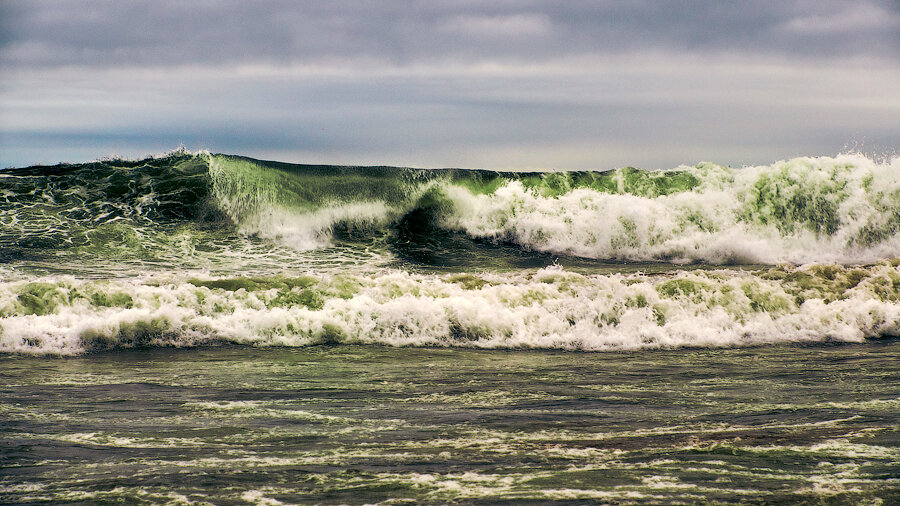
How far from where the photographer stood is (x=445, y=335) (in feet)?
30.7

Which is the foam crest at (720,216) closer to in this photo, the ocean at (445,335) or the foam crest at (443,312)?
the ocean at (445,335)

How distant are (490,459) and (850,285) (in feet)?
28.5

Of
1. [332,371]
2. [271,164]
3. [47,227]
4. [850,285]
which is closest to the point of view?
[332,371]

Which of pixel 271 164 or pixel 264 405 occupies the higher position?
pixel 271 164

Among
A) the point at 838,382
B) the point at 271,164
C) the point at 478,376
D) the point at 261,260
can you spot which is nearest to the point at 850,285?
the point at 838,382

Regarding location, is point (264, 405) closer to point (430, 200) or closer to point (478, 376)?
point (478, 376)

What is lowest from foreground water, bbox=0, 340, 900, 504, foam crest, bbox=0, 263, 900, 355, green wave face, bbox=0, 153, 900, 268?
foreground water, bbox=0, 340, 900, 504

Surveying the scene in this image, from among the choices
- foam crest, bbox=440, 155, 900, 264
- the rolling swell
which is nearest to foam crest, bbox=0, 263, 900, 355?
the rolling swell

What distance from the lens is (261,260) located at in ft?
48.3

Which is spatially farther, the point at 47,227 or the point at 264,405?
the point at 47,227

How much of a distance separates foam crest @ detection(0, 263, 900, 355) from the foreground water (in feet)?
3.22

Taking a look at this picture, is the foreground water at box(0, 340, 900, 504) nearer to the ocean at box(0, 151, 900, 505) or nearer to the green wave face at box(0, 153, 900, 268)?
the ocean at box(0, 151, 900, 505)

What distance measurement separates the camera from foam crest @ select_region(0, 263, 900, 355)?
9.05 m

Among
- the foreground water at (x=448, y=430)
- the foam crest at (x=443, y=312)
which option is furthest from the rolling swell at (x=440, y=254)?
the foreground water at (x=448, y=430)
